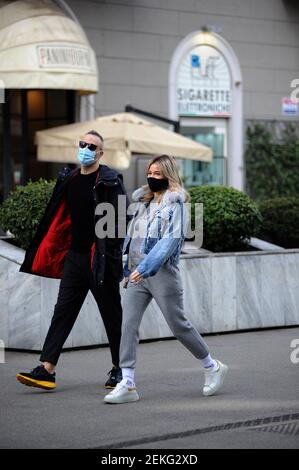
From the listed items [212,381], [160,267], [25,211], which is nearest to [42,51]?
[25,211]

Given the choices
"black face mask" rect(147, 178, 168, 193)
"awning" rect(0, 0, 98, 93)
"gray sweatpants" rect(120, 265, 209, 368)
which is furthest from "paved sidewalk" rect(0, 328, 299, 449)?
"awning" rect(0, 0, 98, 93)

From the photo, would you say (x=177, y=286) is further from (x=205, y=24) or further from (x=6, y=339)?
(x=205, y=24)

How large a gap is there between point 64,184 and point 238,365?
2436 millimetres

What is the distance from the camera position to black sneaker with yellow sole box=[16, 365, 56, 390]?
8.17 m

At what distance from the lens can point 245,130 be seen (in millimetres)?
19453

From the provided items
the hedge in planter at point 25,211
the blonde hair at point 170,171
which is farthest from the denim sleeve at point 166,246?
the hedge in planter at point 25,211

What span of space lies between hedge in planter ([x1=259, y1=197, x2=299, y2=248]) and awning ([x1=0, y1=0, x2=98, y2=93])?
353 cm

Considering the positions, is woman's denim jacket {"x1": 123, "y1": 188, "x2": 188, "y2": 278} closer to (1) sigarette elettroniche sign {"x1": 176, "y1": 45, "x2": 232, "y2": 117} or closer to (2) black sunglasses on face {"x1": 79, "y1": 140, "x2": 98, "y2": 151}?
(2) black sunglasses on face {"x1": 79, "y1": 140, "x2": 98, "y2": 151}

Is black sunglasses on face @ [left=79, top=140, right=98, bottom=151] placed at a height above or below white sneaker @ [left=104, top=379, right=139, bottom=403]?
above

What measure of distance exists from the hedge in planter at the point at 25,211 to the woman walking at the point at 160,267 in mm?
2934

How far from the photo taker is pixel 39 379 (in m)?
8.23

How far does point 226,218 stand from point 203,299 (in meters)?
0.99

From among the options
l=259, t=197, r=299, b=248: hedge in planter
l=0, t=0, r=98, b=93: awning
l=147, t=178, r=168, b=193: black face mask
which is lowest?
l=259, t=197, r=299, b=248: hedge in planter

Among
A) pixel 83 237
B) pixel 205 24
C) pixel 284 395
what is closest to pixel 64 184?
pixel 83 237
